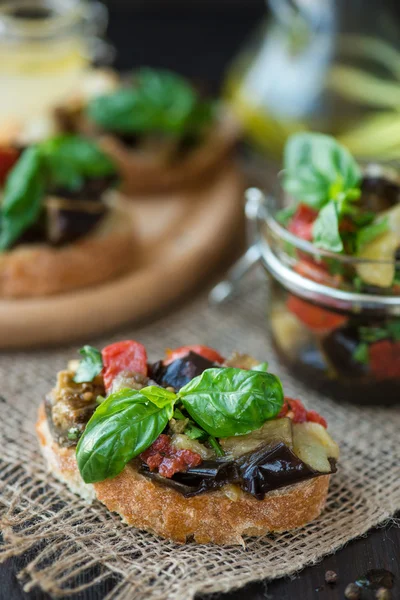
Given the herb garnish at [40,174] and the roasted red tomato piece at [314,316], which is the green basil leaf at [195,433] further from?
the herb garnish at [40,174]

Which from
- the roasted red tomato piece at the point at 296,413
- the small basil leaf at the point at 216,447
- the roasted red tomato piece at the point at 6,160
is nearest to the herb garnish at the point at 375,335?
the roasted red tomato piece at the point at 296,413

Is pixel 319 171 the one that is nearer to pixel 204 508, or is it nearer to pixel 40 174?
pixel 40 174

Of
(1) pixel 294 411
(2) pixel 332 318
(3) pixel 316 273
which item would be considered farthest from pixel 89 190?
(1) pixel 294 411

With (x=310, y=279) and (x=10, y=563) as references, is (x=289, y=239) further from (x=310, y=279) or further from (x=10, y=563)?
(x=10, y=563)

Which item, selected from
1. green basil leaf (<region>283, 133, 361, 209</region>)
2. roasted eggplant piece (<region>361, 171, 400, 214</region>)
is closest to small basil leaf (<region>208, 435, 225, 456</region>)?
green basil leaf (<region>283, 133, 361, 209</region>)

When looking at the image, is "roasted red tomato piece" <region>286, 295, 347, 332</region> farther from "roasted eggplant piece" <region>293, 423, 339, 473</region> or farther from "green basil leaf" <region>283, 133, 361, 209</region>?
"roasted eggplant piece" <region>293, 423, 339, 473</region>
